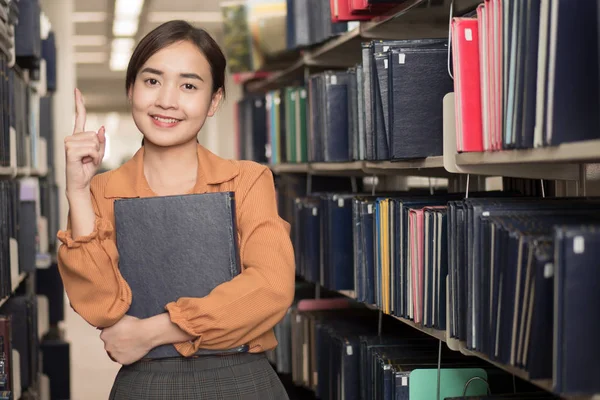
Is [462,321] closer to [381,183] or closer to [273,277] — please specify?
[273,277]

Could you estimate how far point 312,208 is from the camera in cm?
318

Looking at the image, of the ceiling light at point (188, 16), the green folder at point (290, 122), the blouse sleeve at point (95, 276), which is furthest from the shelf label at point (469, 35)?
the ceiling light at point (188, 16)

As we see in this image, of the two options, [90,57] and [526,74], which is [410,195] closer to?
[526,74]

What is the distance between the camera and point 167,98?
5.30ft

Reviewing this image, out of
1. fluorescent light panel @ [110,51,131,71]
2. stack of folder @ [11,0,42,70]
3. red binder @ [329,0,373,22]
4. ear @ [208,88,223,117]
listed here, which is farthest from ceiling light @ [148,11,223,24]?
ear @ [208,88,223,117]

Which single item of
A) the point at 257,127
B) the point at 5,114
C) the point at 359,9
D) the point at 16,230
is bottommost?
the point at 16,230

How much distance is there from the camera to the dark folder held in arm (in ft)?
5.10

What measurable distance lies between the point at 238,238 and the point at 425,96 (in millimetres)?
743

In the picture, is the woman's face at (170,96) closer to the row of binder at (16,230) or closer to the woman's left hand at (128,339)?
the woman's left hand at (128,339)

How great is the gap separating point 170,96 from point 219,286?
39cm

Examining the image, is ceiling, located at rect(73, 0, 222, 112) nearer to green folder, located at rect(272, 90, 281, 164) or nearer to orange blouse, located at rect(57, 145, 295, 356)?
green folder, located at rect(272, 90, 281, 164)

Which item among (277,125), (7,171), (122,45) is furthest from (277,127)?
(122,45)

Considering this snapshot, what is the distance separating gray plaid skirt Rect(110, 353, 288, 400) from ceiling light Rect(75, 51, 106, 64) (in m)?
10.3

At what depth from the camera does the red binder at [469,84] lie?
178cm
